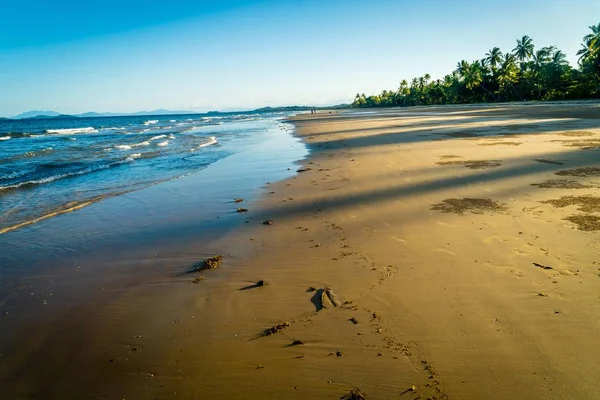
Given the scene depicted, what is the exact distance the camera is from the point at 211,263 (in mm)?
5461

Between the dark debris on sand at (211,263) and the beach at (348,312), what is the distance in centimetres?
11

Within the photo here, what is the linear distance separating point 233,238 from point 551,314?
5.09m

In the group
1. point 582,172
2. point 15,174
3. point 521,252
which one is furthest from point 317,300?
point 15,174

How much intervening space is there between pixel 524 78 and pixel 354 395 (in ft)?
289

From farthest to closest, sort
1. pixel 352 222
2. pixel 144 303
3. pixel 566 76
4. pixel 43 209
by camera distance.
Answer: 1. pixel 566 76
2. pixel 43 209
3. pixel 352 222
4. pixel 144 303

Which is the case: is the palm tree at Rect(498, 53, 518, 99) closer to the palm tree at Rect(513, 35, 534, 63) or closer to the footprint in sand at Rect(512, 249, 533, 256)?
the palm tree at Rect(513, 35, 534, 63)

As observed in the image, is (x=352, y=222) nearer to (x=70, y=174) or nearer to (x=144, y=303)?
(x=144, y=303)

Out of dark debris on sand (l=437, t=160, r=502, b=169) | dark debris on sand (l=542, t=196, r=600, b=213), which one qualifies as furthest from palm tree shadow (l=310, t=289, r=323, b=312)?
dark debris on sand (l=437, t=160, r=502, b=169)

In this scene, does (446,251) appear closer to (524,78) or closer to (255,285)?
(255,285)

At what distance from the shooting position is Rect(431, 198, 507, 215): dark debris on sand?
668 cm

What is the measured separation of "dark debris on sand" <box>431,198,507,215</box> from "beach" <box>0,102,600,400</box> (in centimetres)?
4

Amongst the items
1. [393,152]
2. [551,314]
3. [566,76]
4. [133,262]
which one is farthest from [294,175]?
[566,76]

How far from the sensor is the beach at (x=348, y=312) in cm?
290

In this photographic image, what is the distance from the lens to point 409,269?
4.68m
